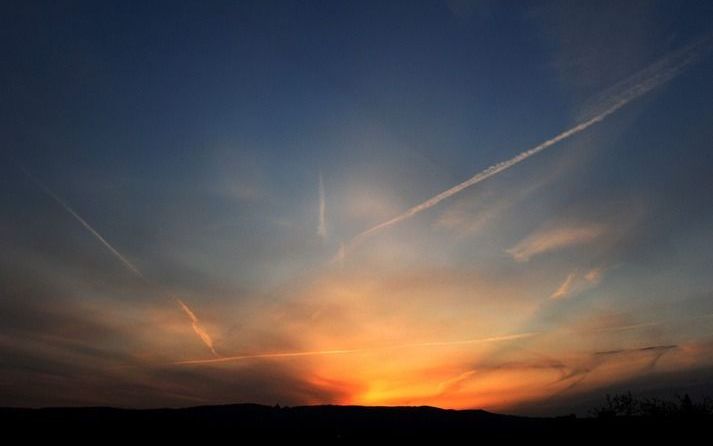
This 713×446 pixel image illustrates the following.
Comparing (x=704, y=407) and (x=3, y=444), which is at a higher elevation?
(x=704, y=407)

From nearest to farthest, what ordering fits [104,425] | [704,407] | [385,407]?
[104,425] → [385,407] → [704,407]

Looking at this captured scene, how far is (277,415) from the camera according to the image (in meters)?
30.6

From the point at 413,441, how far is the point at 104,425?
17.7 metres

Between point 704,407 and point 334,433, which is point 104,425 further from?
point 704,407

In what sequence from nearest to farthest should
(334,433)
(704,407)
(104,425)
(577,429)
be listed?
(104,425)
(334,433)
(577,429)
(704,407)

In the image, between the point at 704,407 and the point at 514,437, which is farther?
the point at 704,407

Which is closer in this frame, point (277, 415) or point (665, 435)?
point (665, 435)

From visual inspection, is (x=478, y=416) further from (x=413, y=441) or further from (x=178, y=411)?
(x=178, y=411)

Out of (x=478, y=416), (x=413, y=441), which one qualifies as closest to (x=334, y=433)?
(x=413, y=441)

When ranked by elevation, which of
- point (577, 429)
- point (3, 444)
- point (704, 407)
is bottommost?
point (3, 444)

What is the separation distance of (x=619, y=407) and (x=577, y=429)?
4362cm

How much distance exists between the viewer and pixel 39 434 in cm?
2267

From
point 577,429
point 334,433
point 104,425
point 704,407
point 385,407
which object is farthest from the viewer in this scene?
point 704,407

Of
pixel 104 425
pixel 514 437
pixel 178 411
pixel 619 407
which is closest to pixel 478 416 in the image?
pixel 514 437
